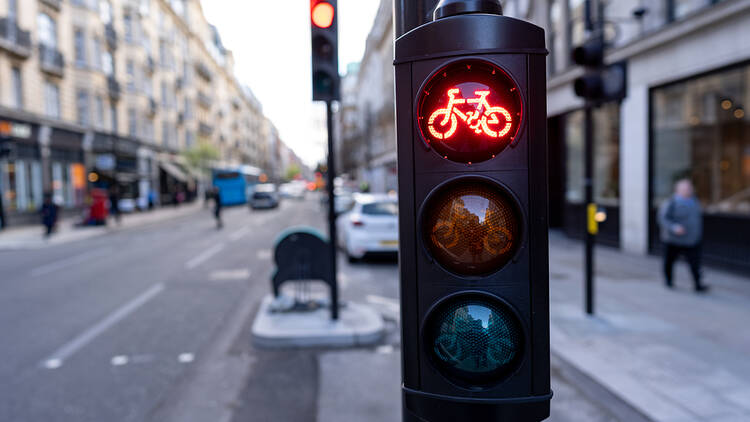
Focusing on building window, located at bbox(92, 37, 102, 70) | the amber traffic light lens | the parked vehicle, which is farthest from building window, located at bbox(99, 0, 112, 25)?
the amber traffic light lens

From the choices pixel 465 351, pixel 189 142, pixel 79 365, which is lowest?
pixel 79 365

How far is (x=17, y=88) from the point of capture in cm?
Answer: 2302

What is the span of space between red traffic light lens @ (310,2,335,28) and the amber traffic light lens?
4.14 metres

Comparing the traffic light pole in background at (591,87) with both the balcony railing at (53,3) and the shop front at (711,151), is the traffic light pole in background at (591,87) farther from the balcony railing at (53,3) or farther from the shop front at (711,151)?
the balcony railing at (53,3)

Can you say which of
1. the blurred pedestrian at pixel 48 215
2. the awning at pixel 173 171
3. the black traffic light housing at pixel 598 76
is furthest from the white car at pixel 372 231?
the awning at pixel 173 171

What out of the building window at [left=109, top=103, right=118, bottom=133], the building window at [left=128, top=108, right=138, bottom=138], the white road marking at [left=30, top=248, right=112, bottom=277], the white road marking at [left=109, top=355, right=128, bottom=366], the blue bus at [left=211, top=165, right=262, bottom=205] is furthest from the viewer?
the blue bus at [left=211, top=165, right=262, bottom=205]

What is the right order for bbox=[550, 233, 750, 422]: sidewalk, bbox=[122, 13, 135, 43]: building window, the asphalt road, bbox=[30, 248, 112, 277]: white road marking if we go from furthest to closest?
bbox=[122, 13, 135, 43]: building window
bbox=[30, 248, 112, 277]: white road marking
the asphalt road
bbox=[550, 233, 750, 422]: sidewalk

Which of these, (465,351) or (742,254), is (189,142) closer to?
(742,254)

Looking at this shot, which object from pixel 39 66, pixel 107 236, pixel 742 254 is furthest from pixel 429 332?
pixel 39 66

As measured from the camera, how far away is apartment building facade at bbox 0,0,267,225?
22781 mm

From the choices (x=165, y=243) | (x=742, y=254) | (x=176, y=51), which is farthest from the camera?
(x=176, y=51)

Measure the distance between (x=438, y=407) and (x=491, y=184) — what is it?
0.63 metres

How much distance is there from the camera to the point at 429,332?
4.70ft

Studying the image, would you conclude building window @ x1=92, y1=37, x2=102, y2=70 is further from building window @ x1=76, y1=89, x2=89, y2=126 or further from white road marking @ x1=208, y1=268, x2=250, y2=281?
white road marking @ x1=208, y1=268, x2=250, y2=281
